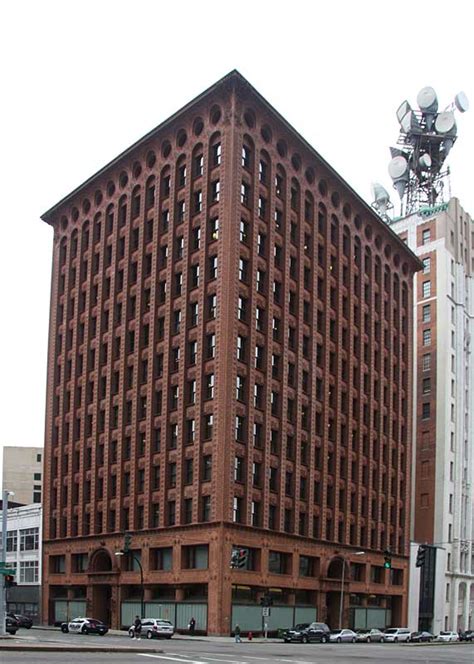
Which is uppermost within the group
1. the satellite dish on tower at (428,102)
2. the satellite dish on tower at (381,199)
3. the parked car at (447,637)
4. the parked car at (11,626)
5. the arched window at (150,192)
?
the satellite dish on tower at (428,102)

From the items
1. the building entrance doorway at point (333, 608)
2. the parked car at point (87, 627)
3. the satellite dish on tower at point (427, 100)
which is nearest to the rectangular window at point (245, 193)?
the parked car at point (87, 627)

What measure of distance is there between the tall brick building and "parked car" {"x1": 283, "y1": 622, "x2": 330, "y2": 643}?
428 cm

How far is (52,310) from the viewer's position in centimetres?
10419

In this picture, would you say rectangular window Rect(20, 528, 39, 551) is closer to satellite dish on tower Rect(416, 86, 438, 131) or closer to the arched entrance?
the arched entrance

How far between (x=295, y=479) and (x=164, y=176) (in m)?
31.4

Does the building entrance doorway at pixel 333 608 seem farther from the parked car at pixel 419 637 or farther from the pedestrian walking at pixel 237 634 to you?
the pedestrian walking at pixel 237 634

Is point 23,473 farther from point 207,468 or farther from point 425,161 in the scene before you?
point 207,468

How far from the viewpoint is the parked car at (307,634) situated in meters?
74.1

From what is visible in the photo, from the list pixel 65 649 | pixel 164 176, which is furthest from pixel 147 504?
pixel 65 649

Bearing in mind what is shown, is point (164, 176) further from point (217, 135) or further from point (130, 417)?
point (130, 417)

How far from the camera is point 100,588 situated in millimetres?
88875

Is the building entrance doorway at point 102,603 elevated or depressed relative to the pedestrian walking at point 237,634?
depressed

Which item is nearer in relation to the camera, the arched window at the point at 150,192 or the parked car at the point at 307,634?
the parked car at the point at 307,634

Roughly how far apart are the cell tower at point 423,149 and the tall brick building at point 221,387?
30.5 m
